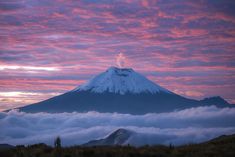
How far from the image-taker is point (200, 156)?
20.8 metres

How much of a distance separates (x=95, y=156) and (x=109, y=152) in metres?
0.72

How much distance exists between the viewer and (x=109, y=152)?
21.8 metres

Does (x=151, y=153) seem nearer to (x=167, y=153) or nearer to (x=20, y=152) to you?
(x=167, y=153)

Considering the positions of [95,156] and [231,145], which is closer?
[95,156]

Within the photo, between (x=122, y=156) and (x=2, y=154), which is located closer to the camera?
(x=122, y=156)

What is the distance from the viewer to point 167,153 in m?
22.2

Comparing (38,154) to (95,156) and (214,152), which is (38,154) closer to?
(95,156)

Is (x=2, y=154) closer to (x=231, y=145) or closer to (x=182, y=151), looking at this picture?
(x=182, y=151)

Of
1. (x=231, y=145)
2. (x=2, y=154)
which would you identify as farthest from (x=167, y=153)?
(x=2, y=154)

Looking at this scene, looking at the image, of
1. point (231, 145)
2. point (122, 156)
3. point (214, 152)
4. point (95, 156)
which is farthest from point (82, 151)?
point (231, 145)

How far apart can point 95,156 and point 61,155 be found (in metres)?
1.63

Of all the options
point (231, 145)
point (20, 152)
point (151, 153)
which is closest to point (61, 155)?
point (20, 152)

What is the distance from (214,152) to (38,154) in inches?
341

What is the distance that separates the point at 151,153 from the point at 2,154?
768 centimetres
